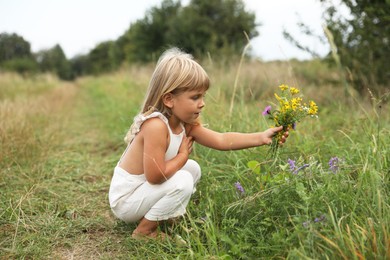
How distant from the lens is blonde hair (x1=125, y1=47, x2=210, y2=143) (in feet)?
6.46

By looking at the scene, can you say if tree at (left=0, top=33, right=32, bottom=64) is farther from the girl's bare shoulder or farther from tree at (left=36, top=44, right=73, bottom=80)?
tree at (left=36, top=44, right=73, bottom=80)

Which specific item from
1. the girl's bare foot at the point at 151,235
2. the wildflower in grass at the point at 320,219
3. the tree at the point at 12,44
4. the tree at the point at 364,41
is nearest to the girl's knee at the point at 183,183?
the girl's bare foot at the point at 151,235

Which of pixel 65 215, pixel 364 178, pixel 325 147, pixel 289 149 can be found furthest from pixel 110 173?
pixel 364 178

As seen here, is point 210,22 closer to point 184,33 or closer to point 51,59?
point 184,33

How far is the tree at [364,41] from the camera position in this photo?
4348mm

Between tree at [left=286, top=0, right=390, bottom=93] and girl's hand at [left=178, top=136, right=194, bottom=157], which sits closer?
girl's hand at [left=178, top=136, right=194, bottom=157]

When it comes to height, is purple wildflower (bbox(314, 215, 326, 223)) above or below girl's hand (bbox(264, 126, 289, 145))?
below

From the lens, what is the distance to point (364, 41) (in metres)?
4.73

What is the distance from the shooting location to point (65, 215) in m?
2.42

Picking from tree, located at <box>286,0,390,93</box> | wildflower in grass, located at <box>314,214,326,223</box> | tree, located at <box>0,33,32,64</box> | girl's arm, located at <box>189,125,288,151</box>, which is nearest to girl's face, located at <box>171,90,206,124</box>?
girl's arm, located at <box>189,125,288,151</box>

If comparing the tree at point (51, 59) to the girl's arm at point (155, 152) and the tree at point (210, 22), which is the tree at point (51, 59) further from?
the girl's arm at point (155, 152)

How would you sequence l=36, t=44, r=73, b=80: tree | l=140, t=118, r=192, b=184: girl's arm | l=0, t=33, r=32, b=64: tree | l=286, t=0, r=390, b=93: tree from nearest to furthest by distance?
1. l=140, t=118, r=192, b=184: girl's arm
2. l=286, t=0, r=390, b=93: tree
3. l=0, t=33, r=32, b=64: tree
4. l=36, t=44, r=73, b=80: tree

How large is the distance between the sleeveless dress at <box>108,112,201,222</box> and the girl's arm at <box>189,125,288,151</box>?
0.16 metres

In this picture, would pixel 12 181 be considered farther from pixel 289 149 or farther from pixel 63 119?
pixel 63 119
